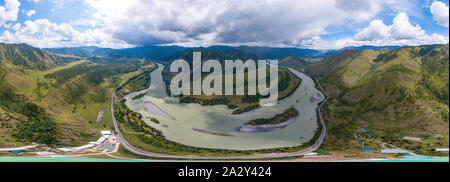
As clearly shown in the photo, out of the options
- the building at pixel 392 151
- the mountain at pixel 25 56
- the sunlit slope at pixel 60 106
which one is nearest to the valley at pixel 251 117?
the sunlit slope at pixel 60 106

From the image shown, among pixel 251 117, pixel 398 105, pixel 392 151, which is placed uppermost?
pixel 398 105

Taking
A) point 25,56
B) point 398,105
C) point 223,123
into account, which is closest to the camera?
point 398,105

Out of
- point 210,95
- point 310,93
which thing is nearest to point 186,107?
point 210,95

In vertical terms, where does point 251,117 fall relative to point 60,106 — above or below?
below

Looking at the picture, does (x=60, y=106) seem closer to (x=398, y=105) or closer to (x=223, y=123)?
(x=223, y=123)

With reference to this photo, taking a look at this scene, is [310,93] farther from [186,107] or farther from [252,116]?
[186,107]

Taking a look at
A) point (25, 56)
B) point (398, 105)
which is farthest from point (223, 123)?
point (25, 56)

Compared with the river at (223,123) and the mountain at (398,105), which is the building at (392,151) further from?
the river at (223,123)

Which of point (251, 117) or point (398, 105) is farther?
point (251, 117)

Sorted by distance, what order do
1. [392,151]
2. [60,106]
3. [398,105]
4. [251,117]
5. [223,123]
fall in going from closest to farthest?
1. [392,151]
2. [398,105]
3. [223,123]
4. [251,117]
5. [60,106]

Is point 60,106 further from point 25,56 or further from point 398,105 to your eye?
point 25,56
